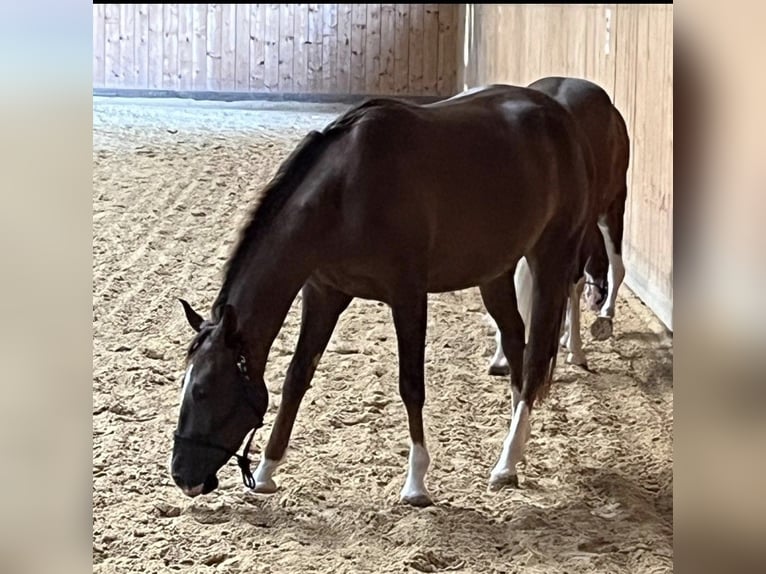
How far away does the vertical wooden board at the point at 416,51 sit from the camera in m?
1.38

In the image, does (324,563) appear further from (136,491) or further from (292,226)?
(292,226)

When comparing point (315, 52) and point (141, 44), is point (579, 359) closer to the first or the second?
point (315, 52)

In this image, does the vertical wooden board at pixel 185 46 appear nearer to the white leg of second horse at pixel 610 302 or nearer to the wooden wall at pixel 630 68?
the wooden wall at pixel 630 68

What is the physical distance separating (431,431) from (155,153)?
615 millimetres

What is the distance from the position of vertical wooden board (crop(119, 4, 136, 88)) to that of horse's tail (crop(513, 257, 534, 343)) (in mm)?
652

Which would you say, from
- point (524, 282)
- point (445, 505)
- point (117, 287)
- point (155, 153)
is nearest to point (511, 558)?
point (445, 505)

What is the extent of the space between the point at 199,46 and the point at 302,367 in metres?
0.49

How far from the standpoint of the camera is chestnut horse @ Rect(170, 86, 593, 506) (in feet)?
4.33

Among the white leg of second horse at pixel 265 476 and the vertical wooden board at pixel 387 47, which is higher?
the vertical wooden board at pixel 387 47

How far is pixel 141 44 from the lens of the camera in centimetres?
132

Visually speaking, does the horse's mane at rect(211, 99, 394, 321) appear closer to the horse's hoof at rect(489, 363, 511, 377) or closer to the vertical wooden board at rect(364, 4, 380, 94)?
the vertical wooden board at rect(364, 4, 380, 94)

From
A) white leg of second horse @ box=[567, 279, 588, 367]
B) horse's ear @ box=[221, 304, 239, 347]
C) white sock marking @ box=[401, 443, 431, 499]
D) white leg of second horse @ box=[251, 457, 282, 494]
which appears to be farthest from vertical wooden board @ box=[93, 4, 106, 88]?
white leg of second horse @ box=[567, 279, 588, 367]

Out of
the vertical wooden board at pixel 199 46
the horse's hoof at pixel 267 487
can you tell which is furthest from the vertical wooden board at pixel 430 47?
the horse's hoof at pixel 267 487

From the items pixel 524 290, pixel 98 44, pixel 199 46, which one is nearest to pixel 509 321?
pixel 524 290
